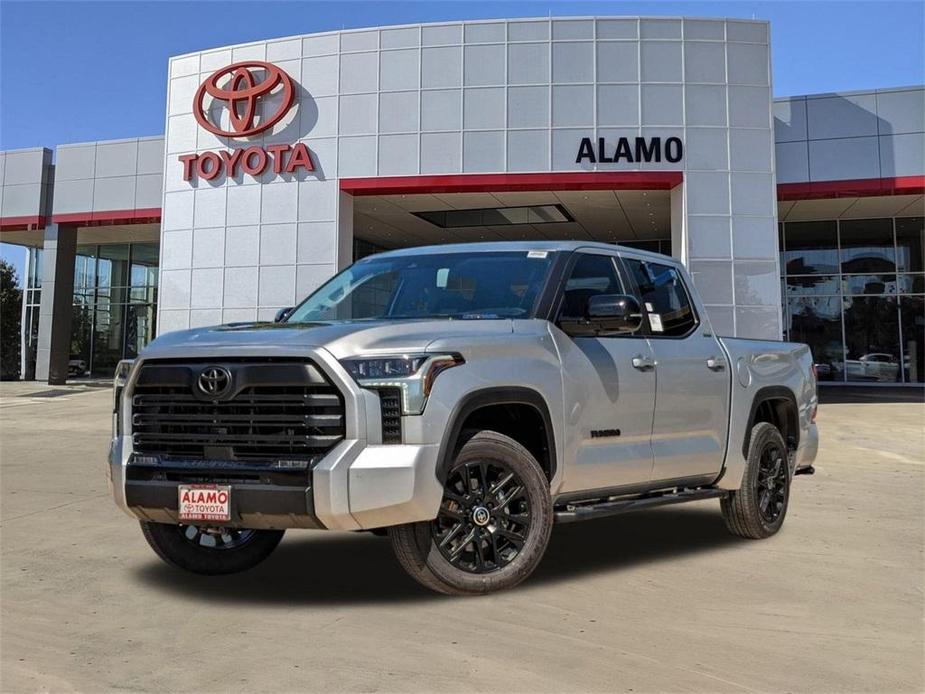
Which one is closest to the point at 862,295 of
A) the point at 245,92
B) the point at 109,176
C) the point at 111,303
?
the point at 245,92

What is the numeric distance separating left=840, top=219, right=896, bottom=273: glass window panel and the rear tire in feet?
77.1

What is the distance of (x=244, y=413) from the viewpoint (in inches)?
162

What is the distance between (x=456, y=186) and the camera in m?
20.9

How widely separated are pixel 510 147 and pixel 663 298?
15.2 m

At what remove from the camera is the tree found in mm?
36812

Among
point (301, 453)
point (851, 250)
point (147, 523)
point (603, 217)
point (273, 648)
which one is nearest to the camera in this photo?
point (273, 648)

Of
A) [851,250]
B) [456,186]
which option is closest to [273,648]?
[456,186]

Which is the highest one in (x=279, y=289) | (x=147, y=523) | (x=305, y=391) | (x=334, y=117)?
(x=334, y=117)

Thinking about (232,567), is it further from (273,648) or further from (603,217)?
(603,217)

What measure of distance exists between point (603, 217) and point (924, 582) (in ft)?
69.1

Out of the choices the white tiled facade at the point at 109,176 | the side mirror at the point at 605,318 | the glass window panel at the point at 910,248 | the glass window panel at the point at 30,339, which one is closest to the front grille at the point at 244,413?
the side mirror at the point at 605,318

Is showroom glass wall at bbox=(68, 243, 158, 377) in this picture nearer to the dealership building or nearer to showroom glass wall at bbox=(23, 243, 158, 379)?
showroom glass wall at bbox=(23, 243, 158, 379)

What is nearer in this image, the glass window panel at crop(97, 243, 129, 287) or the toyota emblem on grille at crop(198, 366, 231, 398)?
the toyota emblem on grille at crop(198, 366, 231, 398)

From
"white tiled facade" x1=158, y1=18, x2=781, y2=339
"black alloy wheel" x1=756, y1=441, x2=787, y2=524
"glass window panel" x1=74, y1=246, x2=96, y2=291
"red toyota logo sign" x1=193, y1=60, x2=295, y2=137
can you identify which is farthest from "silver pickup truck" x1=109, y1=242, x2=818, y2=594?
"glass window panel" x1=74, y1=246, x2=96, y2=291
